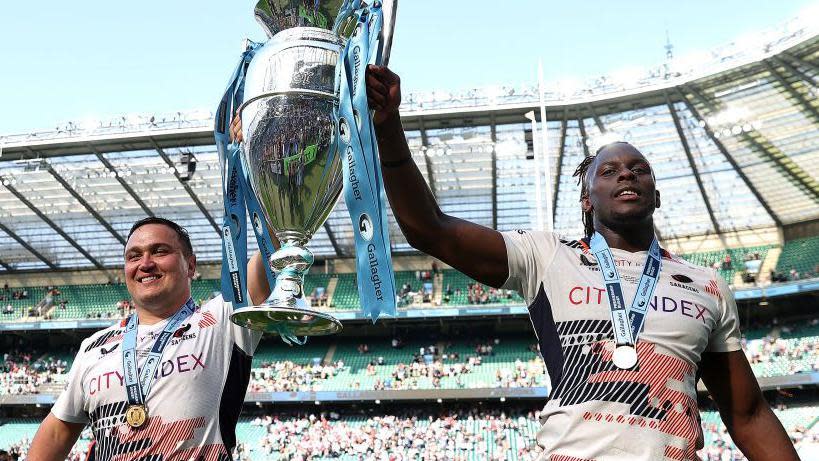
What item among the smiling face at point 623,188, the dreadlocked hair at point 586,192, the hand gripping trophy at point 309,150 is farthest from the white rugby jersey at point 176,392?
the smiling face at point 623,188

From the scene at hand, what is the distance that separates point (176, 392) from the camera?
109 inches

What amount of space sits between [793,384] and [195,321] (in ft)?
86.0

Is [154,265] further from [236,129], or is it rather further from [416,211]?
[416,211]

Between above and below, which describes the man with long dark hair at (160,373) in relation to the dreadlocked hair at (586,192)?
below

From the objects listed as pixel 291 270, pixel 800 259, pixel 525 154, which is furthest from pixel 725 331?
pixel 800 259

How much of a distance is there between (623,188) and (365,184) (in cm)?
79

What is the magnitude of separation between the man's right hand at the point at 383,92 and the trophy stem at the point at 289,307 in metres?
0.41

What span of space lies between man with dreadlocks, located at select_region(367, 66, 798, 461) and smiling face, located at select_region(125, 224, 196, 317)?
1.05 metres

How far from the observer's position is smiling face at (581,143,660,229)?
2348 mm

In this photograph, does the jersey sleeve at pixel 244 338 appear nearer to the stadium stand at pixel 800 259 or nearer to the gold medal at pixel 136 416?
the gold medal at pixel 136 416

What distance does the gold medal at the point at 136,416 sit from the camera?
2.68m

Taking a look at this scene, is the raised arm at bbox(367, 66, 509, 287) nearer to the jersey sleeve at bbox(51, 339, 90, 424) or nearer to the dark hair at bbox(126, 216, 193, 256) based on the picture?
the dark hair at bbox(126, 216, 193, 256)

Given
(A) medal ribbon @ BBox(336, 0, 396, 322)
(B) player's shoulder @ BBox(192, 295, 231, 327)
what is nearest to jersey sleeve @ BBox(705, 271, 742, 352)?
(A) medal ribbon @ BBox(336, 0, 396, 322)

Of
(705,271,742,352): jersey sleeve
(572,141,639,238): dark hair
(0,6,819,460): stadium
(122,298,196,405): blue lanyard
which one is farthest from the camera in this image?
(0,6,819,460): stadium
